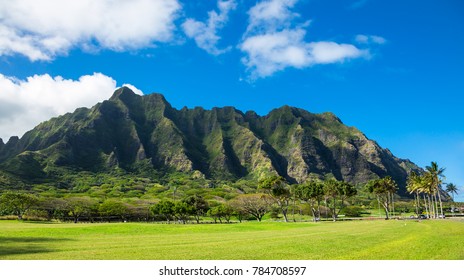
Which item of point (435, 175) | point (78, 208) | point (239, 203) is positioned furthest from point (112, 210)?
point (435, 175)

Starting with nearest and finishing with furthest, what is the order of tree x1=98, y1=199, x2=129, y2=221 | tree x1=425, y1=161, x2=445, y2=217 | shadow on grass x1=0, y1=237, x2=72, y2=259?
shadow on grass x1=0, y1=237, x2=72, y2=259
tree x1=425, y1=161, x2=445, y2=217
tree x1=98, y1=199, x2=129, y2=221

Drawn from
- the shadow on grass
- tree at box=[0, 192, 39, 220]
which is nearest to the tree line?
tree at box=[0, 192, 39, 220]

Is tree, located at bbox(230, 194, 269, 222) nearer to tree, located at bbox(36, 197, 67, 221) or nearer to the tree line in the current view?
the tree line

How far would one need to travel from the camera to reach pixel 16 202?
136 meters

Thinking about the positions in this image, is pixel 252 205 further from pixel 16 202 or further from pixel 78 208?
pixel 16 202

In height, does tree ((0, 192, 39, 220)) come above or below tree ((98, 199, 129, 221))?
above

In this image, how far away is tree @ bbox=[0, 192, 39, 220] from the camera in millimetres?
135625

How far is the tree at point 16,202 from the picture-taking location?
445ft

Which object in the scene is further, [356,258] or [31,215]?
[31,215]
